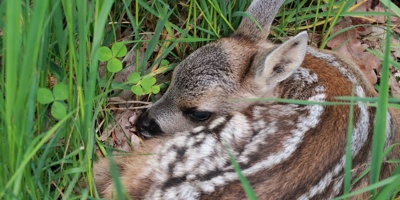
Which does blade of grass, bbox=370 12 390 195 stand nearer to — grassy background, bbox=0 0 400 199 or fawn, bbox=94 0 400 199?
grassy background, bbox=0 0 400 199

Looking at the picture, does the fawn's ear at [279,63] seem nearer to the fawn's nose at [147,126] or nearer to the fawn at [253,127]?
the fawn at [253,127]

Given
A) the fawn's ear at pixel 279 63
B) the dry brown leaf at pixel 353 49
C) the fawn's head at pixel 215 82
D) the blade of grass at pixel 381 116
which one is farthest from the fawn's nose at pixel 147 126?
the blade of grass at pixel 381 116

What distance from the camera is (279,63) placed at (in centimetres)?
425

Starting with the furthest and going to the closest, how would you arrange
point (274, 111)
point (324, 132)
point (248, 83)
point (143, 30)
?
point (143, 30), point (248, 83), point (274, 111), point (324, 132)

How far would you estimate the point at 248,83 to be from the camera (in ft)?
14.3

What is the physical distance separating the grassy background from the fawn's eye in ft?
1.41

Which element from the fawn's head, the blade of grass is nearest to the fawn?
the fawn's head

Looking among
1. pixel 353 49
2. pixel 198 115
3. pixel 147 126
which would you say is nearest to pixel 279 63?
pixel 198 115

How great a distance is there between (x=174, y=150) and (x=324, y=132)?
0.86 meters

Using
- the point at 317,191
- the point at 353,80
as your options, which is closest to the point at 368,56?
the point at 353,80

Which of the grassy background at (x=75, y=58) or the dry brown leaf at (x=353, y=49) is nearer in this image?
the grassy background at (x=75, y=58)

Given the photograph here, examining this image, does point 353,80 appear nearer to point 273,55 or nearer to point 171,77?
point 273,55

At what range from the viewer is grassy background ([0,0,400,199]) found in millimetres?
2996

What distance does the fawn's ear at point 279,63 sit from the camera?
13.3ft
